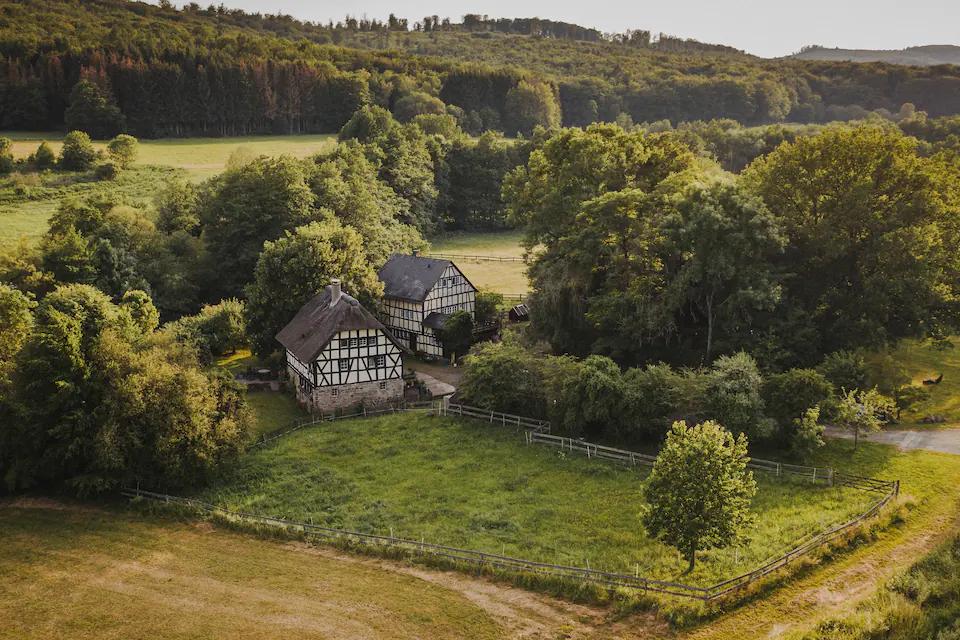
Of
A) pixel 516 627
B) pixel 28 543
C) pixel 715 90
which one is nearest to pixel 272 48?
pixel 715 90

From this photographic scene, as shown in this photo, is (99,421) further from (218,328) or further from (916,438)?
(916,438)

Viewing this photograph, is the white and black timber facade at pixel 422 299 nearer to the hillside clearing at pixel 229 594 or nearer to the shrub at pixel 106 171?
the hillside clearing at pixel 229 594

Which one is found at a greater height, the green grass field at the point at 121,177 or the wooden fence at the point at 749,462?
the green grass field at the point at 121,177

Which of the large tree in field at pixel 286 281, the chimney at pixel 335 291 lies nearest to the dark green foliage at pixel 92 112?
the large tree in field at pixel 286 281

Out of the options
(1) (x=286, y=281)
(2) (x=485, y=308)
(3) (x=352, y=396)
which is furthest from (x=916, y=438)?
(1) (x=286, y=281)

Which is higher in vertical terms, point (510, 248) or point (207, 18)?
point (207, 18)

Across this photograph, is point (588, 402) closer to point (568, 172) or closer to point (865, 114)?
point (568, 172)
